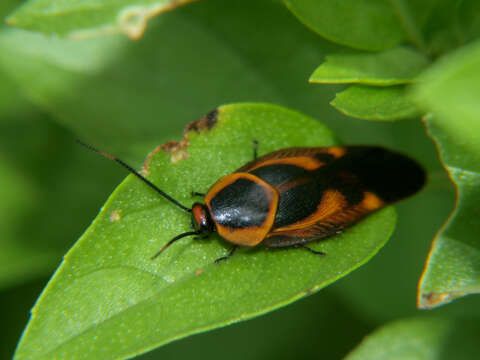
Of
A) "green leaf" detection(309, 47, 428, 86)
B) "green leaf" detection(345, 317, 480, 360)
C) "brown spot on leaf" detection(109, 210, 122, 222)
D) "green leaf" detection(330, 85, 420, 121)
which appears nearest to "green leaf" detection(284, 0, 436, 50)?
"green leaf" detection(309, 47, 428, 86)

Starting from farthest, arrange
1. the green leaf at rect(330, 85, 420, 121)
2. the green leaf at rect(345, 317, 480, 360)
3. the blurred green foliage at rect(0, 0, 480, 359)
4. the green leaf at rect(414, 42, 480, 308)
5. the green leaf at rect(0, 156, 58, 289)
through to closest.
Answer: the green leaf at rect(0, 156, 58, 289) < the blurred green foliage at rect(0, 0, 480, 359) < the green leaf at rect(345, 317, 480, 360) < the green leaf at rect(330, 85, 420, 121) < the green leaf at rect(414, 42, 480, 308)

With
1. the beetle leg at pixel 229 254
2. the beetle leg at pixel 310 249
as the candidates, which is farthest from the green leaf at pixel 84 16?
the beetle leg at pixel 310 249

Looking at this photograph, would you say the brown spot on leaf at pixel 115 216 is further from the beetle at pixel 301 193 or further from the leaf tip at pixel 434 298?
the leaf tip at pixel 434 298

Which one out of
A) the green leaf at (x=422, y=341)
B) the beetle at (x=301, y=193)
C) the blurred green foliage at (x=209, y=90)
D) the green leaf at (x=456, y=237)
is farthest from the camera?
the blurred green foliage at (x=209, y=90)

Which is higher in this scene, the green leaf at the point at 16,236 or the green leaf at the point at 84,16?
the green leaf at the point at 84,16

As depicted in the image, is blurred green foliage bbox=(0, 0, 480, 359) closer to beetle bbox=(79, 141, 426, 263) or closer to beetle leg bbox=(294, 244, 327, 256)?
beetle bbox=(79, 141, 426, 263)

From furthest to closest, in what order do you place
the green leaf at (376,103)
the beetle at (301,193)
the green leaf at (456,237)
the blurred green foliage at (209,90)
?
1. the blurred green foliage at (209,90)
2. the beetle at (301,193)
3. the green leaf at (376,103)
4. the green leaf at (456,237)

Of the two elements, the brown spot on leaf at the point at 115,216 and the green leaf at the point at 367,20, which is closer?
the brown spot on leaf at the point at 115,216
